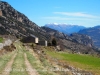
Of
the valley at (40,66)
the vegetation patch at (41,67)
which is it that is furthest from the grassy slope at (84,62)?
the vegetation patch at (41,67)

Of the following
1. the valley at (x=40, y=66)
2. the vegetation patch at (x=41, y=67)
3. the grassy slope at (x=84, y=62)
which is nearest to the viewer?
the vegetation patch at (x=41, y=67)

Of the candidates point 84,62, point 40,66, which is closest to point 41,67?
point 40,66

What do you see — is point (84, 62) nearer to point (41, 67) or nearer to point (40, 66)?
point (40, 66)

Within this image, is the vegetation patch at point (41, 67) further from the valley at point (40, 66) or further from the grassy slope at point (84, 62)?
the grassy slope at point (84, 62)

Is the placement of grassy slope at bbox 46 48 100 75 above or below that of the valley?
below

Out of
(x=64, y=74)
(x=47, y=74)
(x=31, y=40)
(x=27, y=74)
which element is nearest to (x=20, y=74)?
(x=27, y=74)

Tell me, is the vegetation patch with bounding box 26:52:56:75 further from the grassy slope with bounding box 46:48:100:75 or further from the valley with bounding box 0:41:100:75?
the grassy slope with bounding box 46:48:100:75

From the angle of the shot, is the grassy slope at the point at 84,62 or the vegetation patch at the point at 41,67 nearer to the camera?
the vegetation patch at the point at 41,67

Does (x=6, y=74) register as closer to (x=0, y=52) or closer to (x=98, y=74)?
(x=98, y=74)

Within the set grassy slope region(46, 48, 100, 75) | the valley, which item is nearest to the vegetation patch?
the valley

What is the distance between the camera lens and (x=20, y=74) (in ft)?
94.8

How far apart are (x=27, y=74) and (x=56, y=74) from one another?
326cm

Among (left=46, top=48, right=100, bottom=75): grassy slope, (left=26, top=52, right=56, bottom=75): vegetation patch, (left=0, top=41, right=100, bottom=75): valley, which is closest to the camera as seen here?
(left=26, top=52, right=56, bottom=75): vegetation patch

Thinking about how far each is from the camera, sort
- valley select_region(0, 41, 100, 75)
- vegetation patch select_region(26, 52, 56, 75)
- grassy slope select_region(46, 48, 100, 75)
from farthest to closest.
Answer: grassy slope select_region(46, 48, 100, 75), valley select_region(0, 41, 100, 75), vegetation patch select_region(26, 52, 56, 75)
